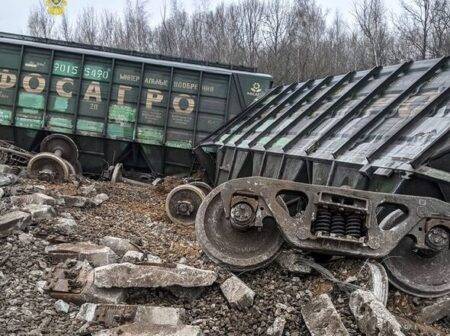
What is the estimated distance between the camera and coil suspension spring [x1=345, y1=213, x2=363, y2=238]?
13.2ft

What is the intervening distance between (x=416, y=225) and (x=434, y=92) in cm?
187

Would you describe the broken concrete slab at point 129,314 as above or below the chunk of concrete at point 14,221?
below

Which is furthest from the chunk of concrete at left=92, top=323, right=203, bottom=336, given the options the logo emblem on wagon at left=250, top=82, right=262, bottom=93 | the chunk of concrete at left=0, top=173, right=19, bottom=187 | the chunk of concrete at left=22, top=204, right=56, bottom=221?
the logo emblem on wagon at left=250, top=82, right=262, bottom=93

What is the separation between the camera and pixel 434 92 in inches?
210

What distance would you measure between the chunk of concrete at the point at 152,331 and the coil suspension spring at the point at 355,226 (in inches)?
56.2

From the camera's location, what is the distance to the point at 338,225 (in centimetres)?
408

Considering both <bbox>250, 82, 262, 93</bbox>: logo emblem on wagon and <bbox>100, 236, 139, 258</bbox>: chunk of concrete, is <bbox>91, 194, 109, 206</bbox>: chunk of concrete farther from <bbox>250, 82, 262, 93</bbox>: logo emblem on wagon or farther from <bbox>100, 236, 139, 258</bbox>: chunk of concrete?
<bbox>250, 82, 262, 93</bbox>: logo emblem on wagon

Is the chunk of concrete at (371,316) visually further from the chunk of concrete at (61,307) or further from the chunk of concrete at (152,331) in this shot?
the chunk of concrete at (61,307)

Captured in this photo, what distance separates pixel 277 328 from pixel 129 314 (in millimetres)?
967

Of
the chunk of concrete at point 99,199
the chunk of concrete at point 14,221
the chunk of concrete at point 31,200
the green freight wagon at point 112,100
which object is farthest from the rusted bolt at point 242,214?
the green freight wagon at point 112,100

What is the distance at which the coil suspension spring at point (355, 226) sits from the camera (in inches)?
159

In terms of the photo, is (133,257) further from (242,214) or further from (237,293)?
(237,293)

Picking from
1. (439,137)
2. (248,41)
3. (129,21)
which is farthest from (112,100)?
(129,21)

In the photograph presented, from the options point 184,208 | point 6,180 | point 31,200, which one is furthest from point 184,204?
point 6,180
